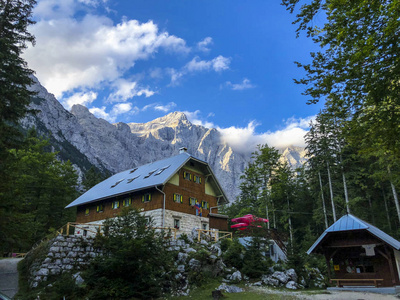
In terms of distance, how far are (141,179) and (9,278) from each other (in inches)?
623

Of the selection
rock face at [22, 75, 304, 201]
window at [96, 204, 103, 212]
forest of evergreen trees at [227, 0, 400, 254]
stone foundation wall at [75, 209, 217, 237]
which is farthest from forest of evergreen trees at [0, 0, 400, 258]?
rock face at [22, 75, 304, 201]

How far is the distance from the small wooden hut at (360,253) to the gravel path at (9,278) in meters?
19.1

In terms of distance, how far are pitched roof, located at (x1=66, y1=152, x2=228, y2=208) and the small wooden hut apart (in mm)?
15044

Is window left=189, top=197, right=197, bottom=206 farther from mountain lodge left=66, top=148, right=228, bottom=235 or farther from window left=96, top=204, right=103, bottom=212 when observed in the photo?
window left=96, top=204, right=103, bottom=212

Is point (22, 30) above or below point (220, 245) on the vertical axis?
above

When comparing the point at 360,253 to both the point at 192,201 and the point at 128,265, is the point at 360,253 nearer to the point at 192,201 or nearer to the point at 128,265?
the point at 128,265

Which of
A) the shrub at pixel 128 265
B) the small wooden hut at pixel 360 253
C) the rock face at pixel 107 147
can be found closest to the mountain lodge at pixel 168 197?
the shrub at pixel 128 265

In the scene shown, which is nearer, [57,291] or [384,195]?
[57,291]

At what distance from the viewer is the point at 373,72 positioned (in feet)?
36.3

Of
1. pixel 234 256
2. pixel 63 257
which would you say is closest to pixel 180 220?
pixel 234 256

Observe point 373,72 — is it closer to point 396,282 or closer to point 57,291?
point 396,282

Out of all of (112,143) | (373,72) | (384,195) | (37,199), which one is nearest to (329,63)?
(373,72)

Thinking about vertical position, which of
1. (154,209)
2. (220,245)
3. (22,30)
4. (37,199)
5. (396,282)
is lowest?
(396,282)

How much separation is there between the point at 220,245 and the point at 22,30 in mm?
21503
